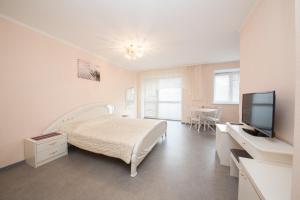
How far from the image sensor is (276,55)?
4.31ft

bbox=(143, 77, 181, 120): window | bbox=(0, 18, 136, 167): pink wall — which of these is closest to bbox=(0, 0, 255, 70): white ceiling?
bbox=(0, 18, 136, 167): pink wall

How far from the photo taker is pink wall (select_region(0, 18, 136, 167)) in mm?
1914

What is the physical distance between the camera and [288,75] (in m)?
1.17

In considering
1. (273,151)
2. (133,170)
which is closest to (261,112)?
(273,151)

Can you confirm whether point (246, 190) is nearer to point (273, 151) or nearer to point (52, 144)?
point (273, 151)

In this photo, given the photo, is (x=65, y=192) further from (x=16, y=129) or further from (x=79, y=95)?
(x=79, y=95)

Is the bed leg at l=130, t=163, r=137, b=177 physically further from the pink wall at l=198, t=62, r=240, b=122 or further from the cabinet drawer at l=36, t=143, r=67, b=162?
the pink wall at l=198, t=62, r=240, b=122

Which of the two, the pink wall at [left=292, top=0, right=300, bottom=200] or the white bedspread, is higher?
the pink wall at [left=292, top=0, right=300, bottom=200]

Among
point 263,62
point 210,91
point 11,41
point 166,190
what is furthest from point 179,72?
point 11,41

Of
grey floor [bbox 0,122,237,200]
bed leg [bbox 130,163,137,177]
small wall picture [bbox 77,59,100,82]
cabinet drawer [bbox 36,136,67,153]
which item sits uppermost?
small wall picture [bbox 77,59,100,82]

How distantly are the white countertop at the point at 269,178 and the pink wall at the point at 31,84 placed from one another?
3333 millimetres

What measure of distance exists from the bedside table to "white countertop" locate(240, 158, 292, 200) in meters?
2.92

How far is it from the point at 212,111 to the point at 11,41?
17.2 feet

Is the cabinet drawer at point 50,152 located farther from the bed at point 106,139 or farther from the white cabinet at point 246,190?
the white cabinet at point 246,190
